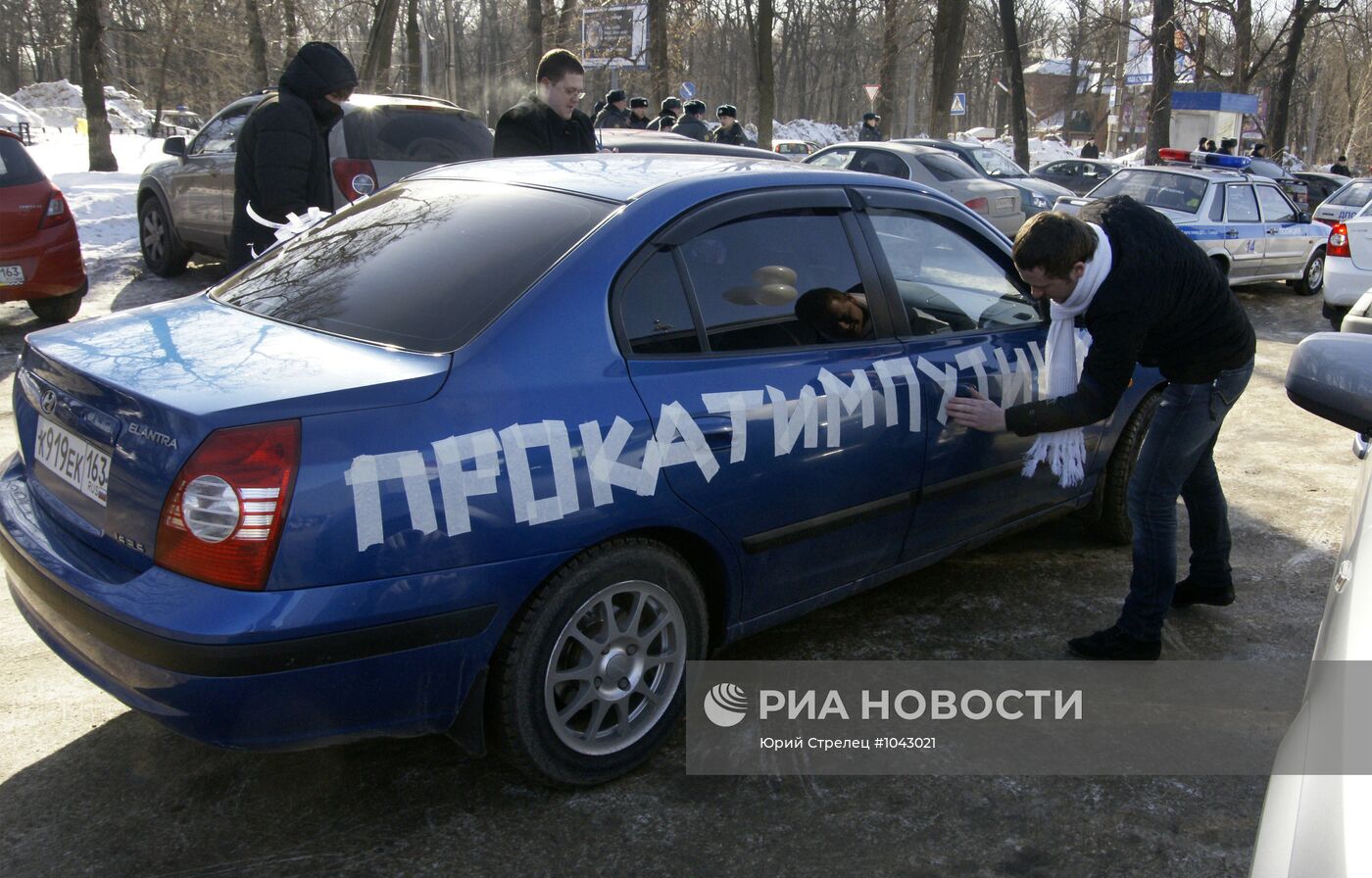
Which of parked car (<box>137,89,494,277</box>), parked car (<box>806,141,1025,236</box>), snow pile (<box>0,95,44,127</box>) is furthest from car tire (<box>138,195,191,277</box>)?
snow pile (<box>0,95,44,127</box>)

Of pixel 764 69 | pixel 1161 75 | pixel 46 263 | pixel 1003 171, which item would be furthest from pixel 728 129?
pixel 1161 75

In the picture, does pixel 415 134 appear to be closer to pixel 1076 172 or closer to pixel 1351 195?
pixel 1351 195

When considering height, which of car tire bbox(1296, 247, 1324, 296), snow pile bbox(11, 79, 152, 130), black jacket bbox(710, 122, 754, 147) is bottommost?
car tire bbox(1296, 247, 1324, 296)

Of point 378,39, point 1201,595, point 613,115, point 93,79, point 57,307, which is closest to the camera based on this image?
point 1201,595

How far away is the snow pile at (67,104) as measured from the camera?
158 feet

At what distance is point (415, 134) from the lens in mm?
8602

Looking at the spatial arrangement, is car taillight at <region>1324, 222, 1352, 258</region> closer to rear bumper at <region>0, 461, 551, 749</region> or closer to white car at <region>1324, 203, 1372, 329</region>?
white car at <region>1324, 203, 1372, 329</region>

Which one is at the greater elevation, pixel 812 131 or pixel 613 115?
pixel 812 131

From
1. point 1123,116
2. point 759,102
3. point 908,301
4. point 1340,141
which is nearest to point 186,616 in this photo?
point 908,301

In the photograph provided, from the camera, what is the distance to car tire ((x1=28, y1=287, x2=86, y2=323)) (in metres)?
8.39

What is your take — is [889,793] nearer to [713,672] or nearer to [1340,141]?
[713,672]

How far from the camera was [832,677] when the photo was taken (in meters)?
3.61

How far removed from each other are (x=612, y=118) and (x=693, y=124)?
3.45ft

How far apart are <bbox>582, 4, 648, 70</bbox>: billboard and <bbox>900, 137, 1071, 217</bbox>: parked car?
12.0 metres
